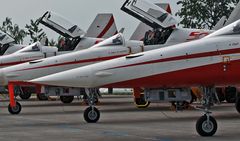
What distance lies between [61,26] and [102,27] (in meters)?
3.46

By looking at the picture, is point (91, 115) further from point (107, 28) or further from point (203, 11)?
point (203, 11)

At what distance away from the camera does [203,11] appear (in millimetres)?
64312

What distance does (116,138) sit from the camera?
1090 cm

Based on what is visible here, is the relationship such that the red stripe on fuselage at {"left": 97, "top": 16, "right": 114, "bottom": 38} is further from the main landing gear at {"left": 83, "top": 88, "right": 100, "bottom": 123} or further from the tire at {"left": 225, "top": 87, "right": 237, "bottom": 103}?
the main landing gear at {"left": 83, "top": 88, "right": 100, "bottom": 123}

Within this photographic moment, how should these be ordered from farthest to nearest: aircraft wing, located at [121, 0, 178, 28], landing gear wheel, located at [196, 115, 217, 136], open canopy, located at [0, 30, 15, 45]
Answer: open canopy, located at [0, 30, 15, 45], aircraft wing, located at [121, 0, 178, 28], landing gear wheel, located at [196, 115, 217, 136]

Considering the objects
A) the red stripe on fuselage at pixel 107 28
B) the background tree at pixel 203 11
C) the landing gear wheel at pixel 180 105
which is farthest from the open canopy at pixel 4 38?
the background tree at pixel 203 11

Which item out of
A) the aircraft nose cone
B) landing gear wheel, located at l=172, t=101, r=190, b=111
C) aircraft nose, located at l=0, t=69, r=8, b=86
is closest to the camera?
the aircraft nose cone

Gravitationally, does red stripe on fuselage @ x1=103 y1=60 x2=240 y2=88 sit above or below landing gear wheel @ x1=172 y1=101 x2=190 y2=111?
above

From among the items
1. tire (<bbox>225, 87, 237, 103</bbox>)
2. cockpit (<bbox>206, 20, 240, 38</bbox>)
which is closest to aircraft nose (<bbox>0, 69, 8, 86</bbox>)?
tire (<bbox>225, 87, 237, 103</bbox>)

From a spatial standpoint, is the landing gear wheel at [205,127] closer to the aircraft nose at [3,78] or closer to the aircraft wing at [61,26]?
the aircraft nose at [3,78]

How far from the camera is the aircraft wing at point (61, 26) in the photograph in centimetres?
2320

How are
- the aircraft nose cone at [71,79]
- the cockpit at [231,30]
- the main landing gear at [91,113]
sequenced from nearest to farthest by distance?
1. the cockpit at [231,30]
2. the aircraft nose cone at [71,79]
3. the main landing gear at [91,113]

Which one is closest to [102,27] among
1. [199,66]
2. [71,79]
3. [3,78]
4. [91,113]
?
[3,78]

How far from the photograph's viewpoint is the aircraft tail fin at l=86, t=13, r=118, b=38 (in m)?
26.1
